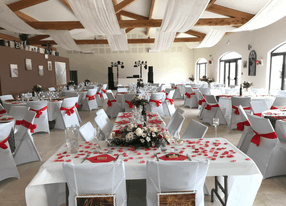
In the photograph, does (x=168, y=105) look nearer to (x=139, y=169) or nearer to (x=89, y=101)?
(x=89, y=101)

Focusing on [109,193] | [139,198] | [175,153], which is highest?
[175,153]

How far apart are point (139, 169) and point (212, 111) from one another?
16.2ft

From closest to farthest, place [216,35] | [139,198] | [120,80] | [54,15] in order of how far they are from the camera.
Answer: [139,198]
[216,35]
[54,15]
[120,80]

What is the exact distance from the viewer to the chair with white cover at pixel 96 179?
68.8 inches

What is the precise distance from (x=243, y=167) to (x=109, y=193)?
3.91 feet

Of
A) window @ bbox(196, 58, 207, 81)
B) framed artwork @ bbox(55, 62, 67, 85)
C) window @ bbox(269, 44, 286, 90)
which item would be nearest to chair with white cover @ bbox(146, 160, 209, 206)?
window @ bbox(269, 44, 286, 90)

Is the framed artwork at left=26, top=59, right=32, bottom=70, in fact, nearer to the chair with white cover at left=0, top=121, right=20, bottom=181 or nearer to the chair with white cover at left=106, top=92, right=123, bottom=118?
the chair with white cover at left=106, top=92, right=123, bottom=118

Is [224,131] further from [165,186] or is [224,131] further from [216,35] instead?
[216,35]

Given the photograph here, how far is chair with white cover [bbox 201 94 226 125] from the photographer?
6.38 meters

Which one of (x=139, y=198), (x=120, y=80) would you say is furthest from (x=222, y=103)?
(x=120, y=80)

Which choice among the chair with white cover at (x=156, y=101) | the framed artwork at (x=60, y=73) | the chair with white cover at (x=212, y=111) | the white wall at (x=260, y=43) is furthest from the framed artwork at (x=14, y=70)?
the white wall at (x=260, y=43)

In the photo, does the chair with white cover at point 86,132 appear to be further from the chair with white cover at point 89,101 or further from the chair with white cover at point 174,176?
the chair with white cover at point 89,101

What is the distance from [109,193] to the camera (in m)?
1.83

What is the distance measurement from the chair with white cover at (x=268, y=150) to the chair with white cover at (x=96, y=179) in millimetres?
2163
